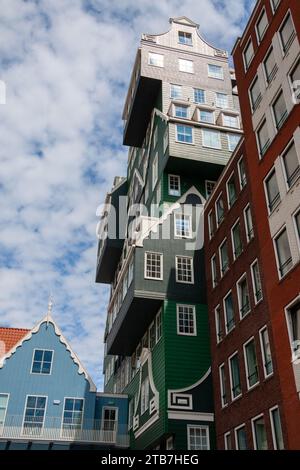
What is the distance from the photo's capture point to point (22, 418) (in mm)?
39312

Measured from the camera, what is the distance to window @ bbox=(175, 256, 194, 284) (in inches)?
→ 1507

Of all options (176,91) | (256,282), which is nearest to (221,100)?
(176,91)

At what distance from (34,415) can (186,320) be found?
14.8 metres

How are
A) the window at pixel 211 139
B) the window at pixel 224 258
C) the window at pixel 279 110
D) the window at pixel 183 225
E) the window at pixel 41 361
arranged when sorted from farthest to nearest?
the window at pixel 211 139
the window at pixel 41 361
the window at pixel 183 225
the window at pixel 224 258
the window at pixel 279 110

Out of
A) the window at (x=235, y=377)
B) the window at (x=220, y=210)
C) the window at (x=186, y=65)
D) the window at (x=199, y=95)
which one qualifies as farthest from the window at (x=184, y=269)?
the window at (x=186, y=65)

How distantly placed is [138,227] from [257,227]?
14.9 metres

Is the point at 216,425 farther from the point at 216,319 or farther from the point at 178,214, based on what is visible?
the point at 178,214

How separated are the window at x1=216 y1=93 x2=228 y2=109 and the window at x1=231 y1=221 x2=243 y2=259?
23.0m

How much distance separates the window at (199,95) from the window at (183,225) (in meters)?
16.8

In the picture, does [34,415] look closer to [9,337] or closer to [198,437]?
[9,337]

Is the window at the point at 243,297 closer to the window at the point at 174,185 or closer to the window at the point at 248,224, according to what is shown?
the window at the point at 248,224

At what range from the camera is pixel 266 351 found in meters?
26.3

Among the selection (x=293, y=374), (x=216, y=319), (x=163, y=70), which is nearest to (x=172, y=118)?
(x=163, y=70)

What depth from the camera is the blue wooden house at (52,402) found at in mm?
38656
